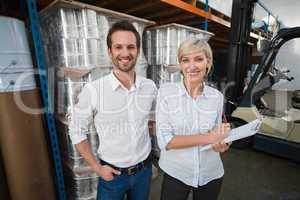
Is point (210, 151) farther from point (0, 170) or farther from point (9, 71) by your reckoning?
point (0, 170)

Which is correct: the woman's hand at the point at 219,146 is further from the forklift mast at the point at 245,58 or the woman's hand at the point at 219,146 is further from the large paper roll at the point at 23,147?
the forklift mast at the point at 245,58

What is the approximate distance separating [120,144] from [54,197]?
41.3 inches

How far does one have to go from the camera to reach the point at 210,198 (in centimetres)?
114

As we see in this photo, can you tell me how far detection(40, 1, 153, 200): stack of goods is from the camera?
1.39 m

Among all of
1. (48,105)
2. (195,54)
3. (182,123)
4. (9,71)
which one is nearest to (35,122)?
(48,105)

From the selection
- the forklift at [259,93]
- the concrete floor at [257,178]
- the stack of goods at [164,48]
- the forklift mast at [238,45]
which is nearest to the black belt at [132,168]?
the concrete floor at [257,178]

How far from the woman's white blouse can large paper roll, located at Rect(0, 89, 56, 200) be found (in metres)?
1.01

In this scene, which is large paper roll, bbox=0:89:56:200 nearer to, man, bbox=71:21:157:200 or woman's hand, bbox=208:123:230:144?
man, bbox=71:21:157:200

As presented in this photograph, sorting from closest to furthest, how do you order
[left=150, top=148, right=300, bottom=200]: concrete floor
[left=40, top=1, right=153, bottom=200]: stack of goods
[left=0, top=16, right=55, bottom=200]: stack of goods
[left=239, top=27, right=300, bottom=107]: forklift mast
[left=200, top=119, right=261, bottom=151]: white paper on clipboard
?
[left=200, top=119, right=261, bottom=151]: white paper on clipboard
[left=0, top=16, right=55, bottom=200]: stack of goods
[left=40, top=1, right=153, bottom=200]: stack of goods
[left=150, top=148, right=300, bottom=200]: concrete floor
[left=239, top=27, right=300, bottom=107]: forklift mast

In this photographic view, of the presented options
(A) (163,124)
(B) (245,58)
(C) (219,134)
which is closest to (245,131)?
(C) (219,134)

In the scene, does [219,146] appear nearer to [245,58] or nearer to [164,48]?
[164,48]

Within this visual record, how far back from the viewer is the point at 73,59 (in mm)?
1422

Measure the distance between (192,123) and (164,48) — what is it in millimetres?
1292

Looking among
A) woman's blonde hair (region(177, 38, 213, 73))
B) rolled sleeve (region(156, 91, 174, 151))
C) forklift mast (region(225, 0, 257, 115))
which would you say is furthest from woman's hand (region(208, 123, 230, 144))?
forklift mast (region(225, 0, 257, 115))
